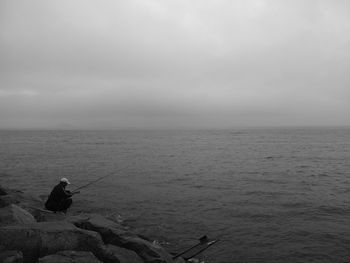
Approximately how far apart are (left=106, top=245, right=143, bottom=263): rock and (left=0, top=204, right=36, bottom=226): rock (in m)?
2.98

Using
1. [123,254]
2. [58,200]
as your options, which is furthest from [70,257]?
[58,200]

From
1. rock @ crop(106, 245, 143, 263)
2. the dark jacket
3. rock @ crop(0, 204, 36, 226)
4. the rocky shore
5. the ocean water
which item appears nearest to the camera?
the rocky shore

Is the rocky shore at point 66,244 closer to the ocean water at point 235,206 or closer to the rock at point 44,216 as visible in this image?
the rock at point 44,216

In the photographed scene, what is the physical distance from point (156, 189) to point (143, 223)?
8.38 metres

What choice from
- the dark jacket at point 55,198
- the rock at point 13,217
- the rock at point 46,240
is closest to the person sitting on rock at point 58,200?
the dark jacket at point 55,198

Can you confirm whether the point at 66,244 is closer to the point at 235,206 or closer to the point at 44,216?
the point at 44,216

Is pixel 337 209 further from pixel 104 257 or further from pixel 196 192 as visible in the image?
pixel 104 257

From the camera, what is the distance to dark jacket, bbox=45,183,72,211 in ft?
50.0

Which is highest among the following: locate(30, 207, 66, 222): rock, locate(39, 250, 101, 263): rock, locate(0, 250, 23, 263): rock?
locate(0, 250, 23, 263): rock

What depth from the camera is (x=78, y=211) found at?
59.1 feet

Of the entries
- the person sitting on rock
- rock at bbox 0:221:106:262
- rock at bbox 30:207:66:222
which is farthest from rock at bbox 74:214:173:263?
the person sitting on rock

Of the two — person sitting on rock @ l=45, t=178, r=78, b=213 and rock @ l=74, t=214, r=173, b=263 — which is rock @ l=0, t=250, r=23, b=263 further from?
person sitting on rock @ l=45, t=178, r=78, b=213

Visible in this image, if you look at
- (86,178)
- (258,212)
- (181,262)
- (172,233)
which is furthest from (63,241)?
(86,178)

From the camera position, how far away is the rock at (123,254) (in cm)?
900
